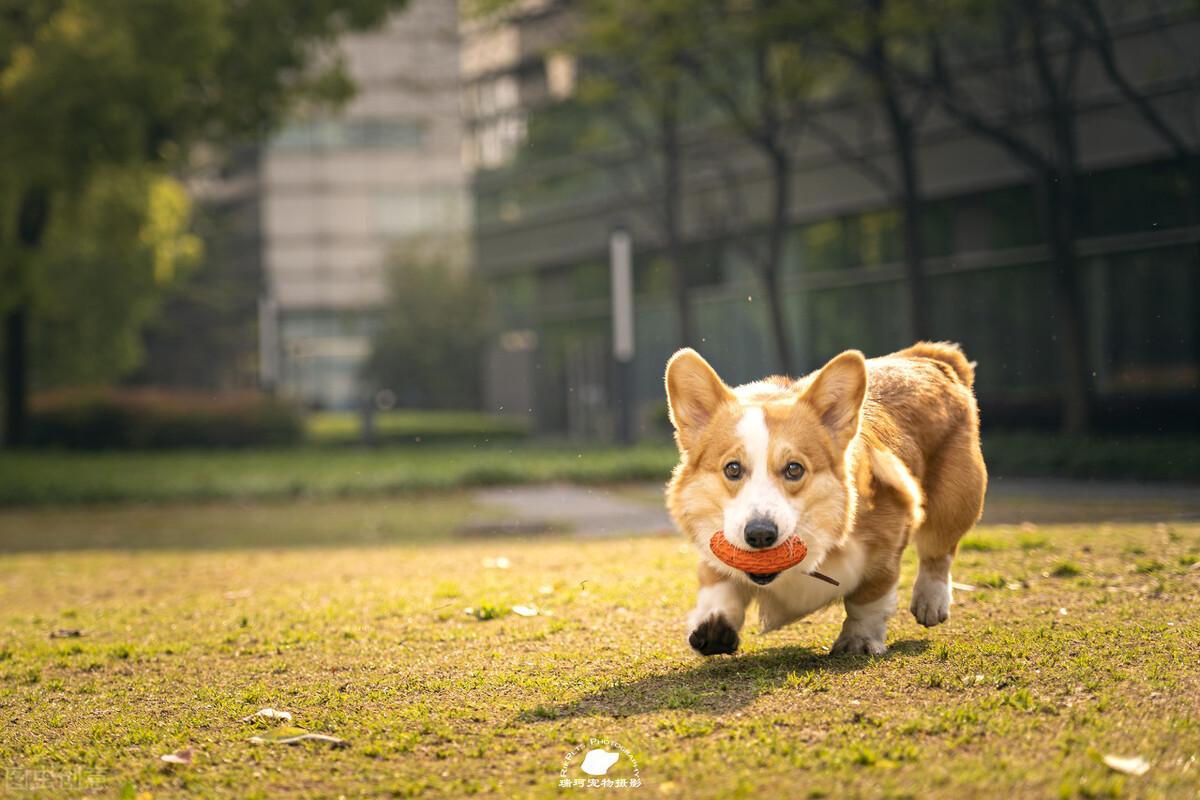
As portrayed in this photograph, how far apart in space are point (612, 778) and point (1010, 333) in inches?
779

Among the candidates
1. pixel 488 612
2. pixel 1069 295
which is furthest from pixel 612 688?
pixel 1069 295

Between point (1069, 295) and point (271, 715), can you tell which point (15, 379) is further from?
point (271, 715)

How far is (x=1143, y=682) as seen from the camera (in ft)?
14.8

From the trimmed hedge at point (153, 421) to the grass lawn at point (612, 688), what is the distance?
805 inches

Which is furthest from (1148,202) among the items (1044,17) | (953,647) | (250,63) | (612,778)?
(612,778)

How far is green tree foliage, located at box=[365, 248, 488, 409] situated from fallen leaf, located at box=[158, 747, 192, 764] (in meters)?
48.8

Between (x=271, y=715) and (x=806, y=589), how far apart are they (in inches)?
70.9

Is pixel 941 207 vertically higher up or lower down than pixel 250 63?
lower down

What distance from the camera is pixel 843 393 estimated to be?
4730mm

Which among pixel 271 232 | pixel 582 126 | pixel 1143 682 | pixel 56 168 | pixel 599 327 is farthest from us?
pixel 271 232

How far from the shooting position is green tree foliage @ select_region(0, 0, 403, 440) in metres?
19.1

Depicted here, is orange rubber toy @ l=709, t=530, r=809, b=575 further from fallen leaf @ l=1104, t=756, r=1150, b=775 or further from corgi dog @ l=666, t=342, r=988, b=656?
fallen leaf @ l=1104, t=756, r=1150, b=775

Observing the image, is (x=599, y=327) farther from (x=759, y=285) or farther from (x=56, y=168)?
(x=56, y=168)

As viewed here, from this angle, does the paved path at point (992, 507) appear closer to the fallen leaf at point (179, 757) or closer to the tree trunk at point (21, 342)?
the fallen leaf at point (179, 757)
